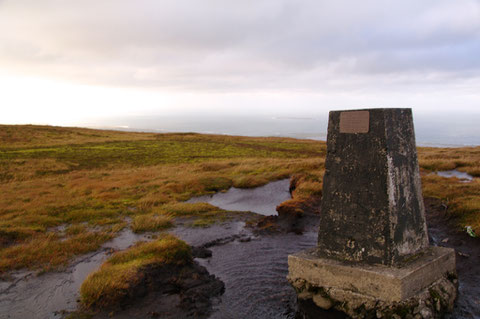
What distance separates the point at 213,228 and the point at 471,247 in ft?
32.1

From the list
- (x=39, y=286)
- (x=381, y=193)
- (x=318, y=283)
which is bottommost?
(x=39, y=286)

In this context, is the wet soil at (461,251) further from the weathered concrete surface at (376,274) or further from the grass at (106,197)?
the weathered concrete surface at (376,274)

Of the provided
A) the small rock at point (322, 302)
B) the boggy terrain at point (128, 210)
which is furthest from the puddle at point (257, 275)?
the boggy terrain at point (128, 210)

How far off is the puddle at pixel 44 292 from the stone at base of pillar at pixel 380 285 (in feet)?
20.1

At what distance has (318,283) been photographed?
29.5 feet

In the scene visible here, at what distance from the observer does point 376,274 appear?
7922mm

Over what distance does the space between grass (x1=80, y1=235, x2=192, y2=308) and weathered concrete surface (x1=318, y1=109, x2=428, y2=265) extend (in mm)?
5139

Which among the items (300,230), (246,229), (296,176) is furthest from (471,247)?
(296,176)

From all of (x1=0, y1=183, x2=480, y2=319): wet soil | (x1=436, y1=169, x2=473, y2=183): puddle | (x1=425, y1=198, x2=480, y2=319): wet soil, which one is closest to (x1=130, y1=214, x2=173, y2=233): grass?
(x1=0, y1=183, x2=480, y2=319): wet soil

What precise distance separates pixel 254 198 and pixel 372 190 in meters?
14.6

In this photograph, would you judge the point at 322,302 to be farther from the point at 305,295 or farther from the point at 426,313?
the point at 426,313

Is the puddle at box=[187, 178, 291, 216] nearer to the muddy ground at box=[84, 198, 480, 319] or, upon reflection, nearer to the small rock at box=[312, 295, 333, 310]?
the muddy ground at box=[84, 198, 480, 319]

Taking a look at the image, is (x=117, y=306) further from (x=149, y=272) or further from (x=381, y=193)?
(x=381, y=193)

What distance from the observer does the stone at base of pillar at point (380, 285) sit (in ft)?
25.6
